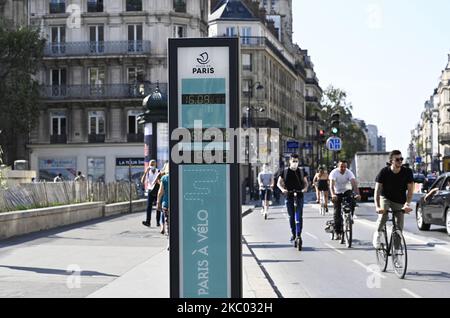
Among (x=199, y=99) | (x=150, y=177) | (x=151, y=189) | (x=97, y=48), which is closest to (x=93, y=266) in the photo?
(x=199, y=99)

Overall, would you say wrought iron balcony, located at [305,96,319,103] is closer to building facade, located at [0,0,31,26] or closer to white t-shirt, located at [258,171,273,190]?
building facade, located at [0,0,31,26]

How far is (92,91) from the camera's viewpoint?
57.0 metres

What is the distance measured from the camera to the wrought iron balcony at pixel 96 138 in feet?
186

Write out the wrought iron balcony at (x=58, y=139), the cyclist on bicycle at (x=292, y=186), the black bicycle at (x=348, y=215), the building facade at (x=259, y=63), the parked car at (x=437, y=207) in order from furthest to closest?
the building facade at (x=259, y=63)
the wrought iron balcony at (x=58, y=139)
the parked car at (x=437, y=207)
the black bicycle at (x=348, y=215)
the cyclist on bicycle at (x=292, y=186)

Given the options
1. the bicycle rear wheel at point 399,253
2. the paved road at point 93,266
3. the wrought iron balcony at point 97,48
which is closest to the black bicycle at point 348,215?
the paved road at point 93,266

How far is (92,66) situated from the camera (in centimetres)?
5741

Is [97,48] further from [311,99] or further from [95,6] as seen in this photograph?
[311,99]

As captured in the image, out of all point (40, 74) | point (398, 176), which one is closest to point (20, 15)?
point (40, 74)

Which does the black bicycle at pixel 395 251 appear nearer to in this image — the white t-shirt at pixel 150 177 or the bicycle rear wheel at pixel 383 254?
the bicycle rear wheel at pixel 383 254

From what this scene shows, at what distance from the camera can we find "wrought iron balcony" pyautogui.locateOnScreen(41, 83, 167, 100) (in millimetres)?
56344

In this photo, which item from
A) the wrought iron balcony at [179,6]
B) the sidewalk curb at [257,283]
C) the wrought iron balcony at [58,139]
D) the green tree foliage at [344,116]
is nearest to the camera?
the sidewalk curb at [257,283]

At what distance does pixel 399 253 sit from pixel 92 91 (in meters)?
48.1

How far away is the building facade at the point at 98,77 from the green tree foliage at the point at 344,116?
173 feet

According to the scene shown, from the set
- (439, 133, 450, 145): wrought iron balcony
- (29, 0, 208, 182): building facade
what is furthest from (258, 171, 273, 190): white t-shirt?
(439, 133, 450, 145): wrought iron balcony
